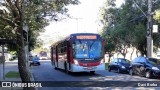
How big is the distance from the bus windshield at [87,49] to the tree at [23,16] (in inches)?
229

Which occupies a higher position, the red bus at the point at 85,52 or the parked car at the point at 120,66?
the red bus at the point at 85,52

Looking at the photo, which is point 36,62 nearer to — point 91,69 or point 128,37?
point 128,37

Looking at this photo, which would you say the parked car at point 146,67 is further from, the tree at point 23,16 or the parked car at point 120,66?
the tree at point 23,16

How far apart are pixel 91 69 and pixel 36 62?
3096cm

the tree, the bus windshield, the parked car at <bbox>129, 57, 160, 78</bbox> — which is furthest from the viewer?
the bus windshield

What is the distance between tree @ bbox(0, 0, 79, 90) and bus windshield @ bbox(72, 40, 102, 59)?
19.1 ft

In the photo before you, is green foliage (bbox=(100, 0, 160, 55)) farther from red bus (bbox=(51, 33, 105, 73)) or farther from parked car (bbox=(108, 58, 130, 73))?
red bus (bbox=(51, 33, 105, 73))

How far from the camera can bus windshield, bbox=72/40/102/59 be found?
23.8 meters

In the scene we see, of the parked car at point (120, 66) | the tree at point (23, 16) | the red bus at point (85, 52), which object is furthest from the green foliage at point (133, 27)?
the tree at point (23, 16)

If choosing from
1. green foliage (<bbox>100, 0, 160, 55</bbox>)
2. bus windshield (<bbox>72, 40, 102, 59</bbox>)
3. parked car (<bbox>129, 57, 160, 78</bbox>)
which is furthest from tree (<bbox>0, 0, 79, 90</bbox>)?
green foliage (<bbox>100, 0, 160, 55</bbox>)

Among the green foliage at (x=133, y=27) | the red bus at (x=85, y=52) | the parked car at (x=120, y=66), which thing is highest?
the green foliage at (x=133, y=27)

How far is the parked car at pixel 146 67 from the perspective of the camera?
22606 mm

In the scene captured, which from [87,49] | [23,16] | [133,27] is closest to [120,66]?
[87,49]

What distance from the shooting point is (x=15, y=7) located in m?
13.0
